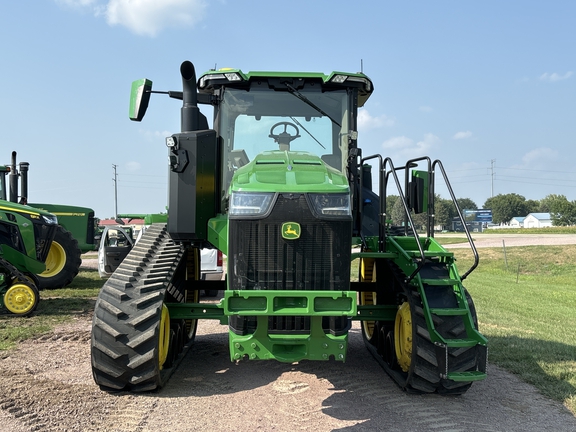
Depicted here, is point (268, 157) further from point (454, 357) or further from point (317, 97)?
point (454, 357)

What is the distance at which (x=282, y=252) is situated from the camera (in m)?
4.54

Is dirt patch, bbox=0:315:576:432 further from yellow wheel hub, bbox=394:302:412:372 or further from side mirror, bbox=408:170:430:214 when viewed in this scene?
side mirror, bbox=408:170:430:214

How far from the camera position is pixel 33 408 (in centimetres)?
453

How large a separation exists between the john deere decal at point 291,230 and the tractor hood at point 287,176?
0.28 meters

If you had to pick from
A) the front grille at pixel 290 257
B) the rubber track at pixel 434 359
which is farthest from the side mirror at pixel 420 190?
the front grille at pixel 290 257

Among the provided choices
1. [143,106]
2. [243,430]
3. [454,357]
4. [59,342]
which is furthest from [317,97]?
[59,342]

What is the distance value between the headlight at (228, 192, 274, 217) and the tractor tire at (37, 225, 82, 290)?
10763 mm

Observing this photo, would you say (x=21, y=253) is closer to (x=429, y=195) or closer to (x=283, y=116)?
(x=283, y=116)

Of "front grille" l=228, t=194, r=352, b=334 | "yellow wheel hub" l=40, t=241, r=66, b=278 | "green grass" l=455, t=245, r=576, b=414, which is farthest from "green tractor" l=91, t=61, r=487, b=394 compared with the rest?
"yellow wheel hub" l=40, t=241, r=66, b=278

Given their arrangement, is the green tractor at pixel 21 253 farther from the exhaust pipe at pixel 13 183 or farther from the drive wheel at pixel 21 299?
the exhaust pipe at pixel 13 183

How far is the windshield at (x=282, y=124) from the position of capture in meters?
5.68

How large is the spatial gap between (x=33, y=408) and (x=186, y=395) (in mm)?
1266

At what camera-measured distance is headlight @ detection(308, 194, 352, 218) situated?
4523mm

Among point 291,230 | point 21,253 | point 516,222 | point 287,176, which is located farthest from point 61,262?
point 516,222
